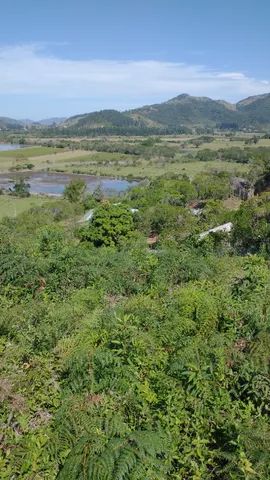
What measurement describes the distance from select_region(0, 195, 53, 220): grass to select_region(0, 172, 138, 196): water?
7.57 m

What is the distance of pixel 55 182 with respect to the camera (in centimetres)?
10481

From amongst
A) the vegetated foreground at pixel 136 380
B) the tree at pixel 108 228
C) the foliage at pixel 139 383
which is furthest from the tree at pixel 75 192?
the foliage at pixel 139 383

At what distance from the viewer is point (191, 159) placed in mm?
136875

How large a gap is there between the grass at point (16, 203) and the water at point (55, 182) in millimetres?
7574

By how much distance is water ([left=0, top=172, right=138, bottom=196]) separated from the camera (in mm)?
92500

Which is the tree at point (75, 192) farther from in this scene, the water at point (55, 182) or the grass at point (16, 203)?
the water at point (55, 182)

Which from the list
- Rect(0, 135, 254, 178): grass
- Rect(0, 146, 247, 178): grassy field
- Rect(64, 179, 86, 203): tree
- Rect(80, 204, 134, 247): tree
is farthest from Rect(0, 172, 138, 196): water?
Rect(80, 204, 134, 247): tree

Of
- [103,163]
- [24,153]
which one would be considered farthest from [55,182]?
[24,153]

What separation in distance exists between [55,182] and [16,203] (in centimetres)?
2973

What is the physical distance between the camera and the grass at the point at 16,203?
6900 cm

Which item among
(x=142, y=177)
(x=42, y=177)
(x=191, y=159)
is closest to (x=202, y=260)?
(x=142, y=177)

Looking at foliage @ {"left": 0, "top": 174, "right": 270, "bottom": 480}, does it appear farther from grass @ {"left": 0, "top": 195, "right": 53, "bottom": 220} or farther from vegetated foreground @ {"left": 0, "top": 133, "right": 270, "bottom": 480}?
grass @ {"left": 0, "top": 195, "right": 53, "bottom": 220}

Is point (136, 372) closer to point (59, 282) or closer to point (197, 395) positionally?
point (197, 395)

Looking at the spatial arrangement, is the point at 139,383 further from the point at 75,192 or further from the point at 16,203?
the point at 16,203
